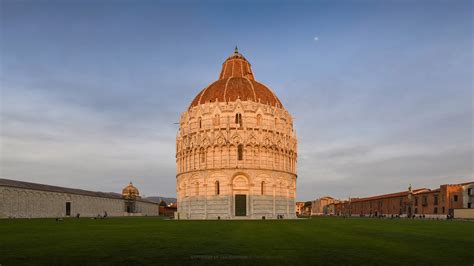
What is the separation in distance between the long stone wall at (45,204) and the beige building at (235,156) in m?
24.7

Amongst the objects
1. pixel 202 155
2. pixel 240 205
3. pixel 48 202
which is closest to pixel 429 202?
pixel 240 205

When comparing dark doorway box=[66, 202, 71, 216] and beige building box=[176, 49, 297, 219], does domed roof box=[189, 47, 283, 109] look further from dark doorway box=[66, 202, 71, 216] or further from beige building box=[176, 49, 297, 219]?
dark doorway box=[66, 202, 71, 216]

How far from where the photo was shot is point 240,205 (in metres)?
61.7

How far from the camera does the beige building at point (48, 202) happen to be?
214 feet

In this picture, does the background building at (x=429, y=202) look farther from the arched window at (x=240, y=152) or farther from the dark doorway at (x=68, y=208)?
the dark doorway at (x=68, y=208)

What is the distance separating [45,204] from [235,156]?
3699 centimetres

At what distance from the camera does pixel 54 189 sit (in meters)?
78.9

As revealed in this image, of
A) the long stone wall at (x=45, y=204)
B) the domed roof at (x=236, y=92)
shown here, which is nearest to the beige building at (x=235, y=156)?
the domed roof at (x=236, y=92)

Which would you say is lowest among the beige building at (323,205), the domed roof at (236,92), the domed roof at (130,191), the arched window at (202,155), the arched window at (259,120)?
the beige building at (323,205)

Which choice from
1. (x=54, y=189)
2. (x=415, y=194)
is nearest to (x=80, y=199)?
(x=54, y=189)

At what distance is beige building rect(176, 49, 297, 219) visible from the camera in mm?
61844

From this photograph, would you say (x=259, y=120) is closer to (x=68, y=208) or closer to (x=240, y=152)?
(x=240, y=152)

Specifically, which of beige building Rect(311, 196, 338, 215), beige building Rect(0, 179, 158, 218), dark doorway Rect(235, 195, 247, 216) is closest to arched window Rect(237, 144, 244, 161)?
dark doorway Rect(235, 195, 247, 216)

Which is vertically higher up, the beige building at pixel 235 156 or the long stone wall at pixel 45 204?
the beige building at pixel 235 156
